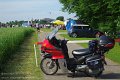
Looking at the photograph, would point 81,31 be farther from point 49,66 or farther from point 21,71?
point 49,66

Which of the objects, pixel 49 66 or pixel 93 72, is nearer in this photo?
pixel 93 72

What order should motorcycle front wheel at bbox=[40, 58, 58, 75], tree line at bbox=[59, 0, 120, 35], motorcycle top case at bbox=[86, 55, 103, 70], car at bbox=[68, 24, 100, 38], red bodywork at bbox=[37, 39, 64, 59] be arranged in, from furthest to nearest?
car at bbox=[68, 24, 100, 38]
tree line at bbox=[59, 0, 120, 35]
motorcycle front wheel at bbox=[40, 58, 58, 75]
red bodywork at bbox=[37, 39, 64, 59]
motorcycle top case at bbox=[86, 55, 103, 70]

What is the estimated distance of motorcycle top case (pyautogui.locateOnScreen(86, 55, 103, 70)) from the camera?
1271 centimetres

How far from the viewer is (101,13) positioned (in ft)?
111

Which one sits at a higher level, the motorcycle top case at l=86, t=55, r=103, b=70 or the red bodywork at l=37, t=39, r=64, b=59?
the red bodywork at l=37, t=39, r=64, b=59

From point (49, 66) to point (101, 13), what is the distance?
68.7 feet

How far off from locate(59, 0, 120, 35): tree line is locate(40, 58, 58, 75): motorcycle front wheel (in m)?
14.2

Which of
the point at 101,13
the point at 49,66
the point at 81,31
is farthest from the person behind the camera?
the point at 81,31

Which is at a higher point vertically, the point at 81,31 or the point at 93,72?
the point at 93,72

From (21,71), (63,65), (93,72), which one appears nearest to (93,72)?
(93,72)

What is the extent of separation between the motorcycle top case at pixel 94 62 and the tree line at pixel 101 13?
570 inches

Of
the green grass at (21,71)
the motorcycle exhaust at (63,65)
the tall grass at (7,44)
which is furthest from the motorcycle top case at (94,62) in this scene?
the tall grass at (7,44)

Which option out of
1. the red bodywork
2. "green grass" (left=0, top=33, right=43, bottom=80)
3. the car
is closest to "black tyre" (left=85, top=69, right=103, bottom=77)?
the red bodywork

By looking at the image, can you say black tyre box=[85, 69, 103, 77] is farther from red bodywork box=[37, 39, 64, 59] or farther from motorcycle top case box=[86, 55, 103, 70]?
red bodywork box=[37, 39, 64, 59]
